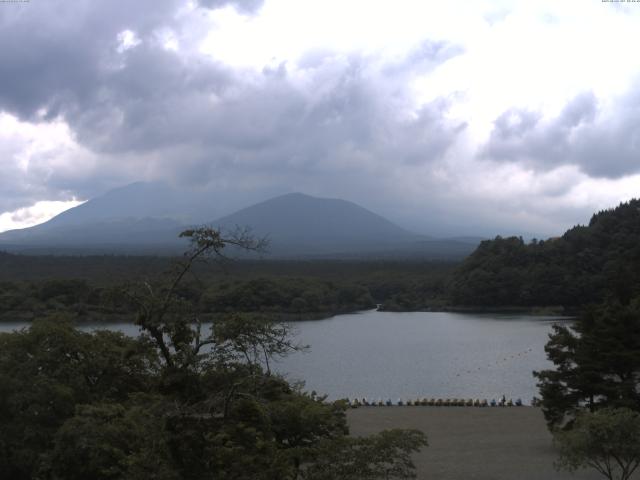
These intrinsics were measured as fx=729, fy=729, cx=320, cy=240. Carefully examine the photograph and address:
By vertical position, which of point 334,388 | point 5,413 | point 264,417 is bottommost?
point 334,388

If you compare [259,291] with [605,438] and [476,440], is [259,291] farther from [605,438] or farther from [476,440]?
[605,438]

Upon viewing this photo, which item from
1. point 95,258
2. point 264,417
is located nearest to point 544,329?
point 264,417

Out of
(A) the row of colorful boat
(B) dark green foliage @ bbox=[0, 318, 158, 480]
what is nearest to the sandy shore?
(A) the row of colorful boat

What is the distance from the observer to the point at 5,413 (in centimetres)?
1164

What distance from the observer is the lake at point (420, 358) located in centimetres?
2700

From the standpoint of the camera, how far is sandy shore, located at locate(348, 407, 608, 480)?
547 inches

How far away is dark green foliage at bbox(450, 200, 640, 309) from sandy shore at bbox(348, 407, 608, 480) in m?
40.0

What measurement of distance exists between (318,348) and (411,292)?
3458 centimetres

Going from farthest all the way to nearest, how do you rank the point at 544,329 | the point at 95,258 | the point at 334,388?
the point at 95,258, the point at 544,329, the point at 334,388

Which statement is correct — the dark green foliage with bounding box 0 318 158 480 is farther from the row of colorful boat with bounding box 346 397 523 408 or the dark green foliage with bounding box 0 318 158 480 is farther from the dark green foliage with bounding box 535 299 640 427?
the row of colorful boat with bounding box 346 397 523 408

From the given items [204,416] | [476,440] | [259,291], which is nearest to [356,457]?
[204,416]

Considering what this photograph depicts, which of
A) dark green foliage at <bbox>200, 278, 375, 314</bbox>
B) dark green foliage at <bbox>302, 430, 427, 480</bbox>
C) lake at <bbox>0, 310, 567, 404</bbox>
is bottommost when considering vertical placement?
lake at <bbox>0, 310, 567, 404</bbox>

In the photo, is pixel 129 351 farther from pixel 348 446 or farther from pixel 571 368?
pixel 571 368

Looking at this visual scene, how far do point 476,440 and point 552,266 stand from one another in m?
48.6
